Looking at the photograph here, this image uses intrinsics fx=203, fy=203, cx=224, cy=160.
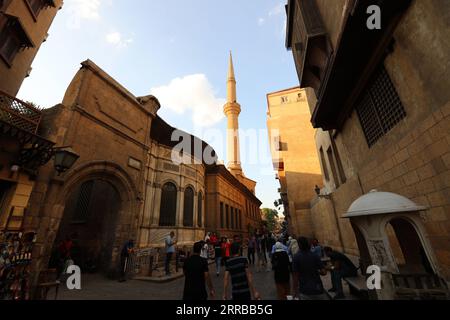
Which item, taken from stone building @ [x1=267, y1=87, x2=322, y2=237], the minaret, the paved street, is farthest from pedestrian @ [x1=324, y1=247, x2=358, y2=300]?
the minaret

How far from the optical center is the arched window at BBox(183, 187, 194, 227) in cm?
1507

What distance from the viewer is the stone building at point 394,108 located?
3.59m

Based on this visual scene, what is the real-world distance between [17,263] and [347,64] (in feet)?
33.4

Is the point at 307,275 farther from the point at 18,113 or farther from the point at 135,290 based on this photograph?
the point at 18,113

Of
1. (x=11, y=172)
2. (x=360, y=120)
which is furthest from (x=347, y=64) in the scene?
(x=11, y=172)

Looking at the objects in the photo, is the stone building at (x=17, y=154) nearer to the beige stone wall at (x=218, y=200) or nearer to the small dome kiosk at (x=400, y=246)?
the small dome kiosk at (x=400, y=246)

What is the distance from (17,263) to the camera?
5.33 m

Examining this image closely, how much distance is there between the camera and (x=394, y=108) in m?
4.98

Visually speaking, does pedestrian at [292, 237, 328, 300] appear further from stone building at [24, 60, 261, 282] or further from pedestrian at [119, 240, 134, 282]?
stone building at [24, 60, 261, 282]

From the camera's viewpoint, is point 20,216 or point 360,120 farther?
point 360,120

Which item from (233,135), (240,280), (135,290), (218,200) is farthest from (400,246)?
(233,135)

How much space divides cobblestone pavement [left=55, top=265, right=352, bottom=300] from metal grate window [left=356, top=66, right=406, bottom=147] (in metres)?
5.03

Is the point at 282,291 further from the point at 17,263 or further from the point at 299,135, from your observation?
the point at 299,135

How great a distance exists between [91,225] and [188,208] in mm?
6300
